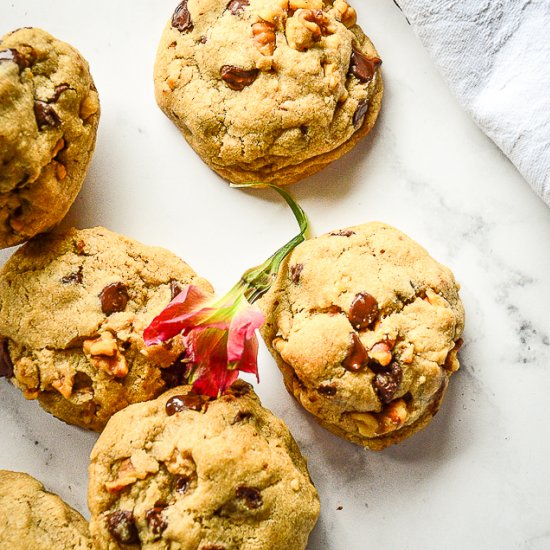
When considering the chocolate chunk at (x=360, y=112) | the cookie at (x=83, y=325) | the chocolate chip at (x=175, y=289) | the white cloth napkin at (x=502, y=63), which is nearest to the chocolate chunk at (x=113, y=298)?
the cookie at (x=83, y=325)

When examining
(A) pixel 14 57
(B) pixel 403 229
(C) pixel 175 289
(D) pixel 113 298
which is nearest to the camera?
(A) pixel 14 57

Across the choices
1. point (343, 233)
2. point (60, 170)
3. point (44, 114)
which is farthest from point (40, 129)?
point (343, 233)

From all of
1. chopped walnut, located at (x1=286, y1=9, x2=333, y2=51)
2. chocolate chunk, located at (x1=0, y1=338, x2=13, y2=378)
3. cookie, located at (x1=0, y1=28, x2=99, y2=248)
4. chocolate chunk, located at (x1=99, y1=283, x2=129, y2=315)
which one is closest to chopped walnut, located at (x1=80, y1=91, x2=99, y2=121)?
cookie, located at (x1=0, y1=28, x2=99, y2=248)

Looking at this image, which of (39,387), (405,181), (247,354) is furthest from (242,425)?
(405,181)

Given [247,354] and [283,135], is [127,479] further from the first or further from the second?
[283,135]

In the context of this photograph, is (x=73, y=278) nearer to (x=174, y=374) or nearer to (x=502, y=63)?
(x=174, y=374)
